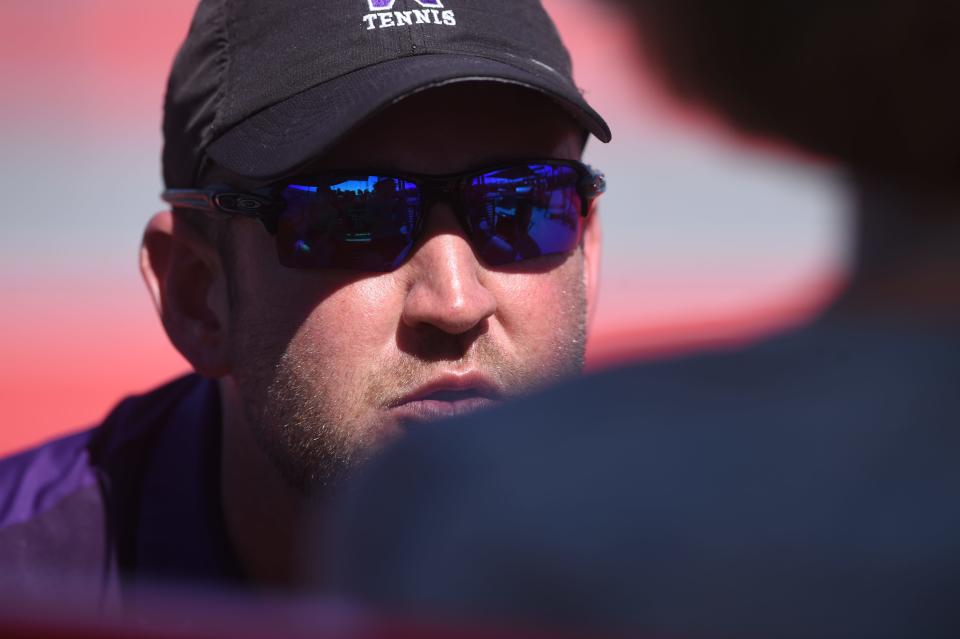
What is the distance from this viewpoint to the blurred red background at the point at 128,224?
963cm

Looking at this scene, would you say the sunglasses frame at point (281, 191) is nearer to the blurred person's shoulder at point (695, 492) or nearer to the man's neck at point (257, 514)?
the man's neck at point (257, 514)

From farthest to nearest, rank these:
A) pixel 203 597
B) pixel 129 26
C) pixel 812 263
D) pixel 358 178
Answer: pixel 129 26 < pixel 812 263 < pixel 358 178 < pixel 203 597

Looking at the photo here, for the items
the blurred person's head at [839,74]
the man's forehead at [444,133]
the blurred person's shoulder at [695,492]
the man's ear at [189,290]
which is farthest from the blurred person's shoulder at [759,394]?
the man's ear at [189,290]

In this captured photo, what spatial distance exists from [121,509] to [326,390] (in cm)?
75

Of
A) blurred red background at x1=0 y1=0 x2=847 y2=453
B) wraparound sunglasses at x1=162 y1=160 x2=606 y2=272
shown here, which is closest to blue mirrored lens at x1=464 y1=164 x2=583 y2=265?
wraparound sunglasses at x1=162 y1=160 x2=606 y2=272

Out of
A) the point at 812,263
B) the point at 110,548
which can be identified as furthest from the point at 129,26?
the point at 110,548

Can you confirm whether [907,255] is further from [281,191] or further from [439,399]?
[281,191]

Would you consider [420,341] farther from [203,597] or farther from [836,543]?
[836,543]

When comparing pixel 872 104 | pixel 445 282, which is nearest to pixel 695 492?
pixel 872 104

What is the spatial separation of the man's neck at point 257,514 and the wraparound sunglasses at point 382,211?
56cm

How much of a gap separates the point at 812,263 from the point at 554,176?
36.7ft

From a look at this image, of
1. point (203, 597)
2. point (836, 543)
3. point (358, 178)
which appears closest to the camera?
point (836, 543)

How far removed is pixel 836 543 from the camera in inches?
36.9

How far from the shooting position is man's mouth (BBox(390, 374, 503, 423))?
2316 millimetres
